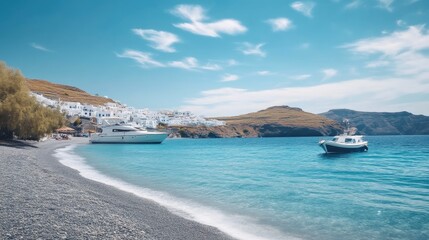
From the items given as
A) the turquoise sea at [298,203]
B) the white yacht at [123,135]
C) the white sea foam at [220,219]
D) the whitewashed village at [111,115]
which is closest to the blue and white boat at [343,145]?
the turquoise sea at [298,203]

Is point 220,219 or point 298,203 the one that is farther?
point 298,203

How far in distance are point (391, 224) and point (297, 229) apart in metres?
4.11

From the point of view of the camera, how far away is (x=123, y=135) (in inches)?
3479

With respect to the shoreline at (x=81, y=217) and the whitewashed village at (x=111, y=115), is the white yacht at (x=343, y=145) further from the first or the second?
the whitewashed village at (x=111, y=115)

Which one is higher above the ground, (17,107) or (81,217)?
(17,107)

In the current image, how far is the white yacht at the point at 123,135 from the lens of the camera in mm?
88062

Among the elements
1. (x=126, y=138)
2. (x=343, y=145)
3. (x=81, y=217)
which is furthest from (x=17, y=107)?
(x=343, y=145)

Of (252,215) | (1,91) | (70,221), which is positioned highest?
(1,91)

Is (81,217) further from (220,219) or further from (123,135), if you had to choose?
(123,135)

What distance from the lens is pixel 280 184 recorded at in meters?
22.9

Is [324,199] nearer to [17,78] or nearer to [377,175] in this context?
[377,175]

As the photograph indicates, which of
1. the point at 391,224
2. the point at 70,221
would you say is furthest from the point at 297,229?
the point at 70,221

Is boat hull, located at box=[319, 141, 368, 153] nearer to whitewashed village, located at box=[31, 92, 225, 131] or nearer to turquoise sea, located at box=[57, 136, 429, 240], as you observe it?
turquoise sea, located at box=[57, 136, 429, 240]

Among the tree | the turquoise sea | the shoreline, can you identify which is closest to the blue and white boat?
the turquoise sea
